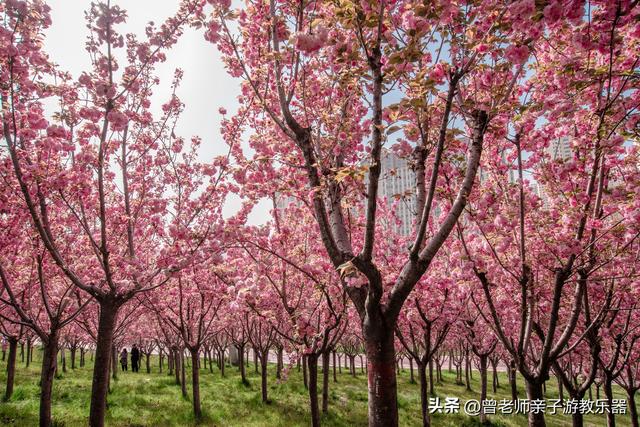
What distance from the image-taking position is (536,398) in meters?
5.07

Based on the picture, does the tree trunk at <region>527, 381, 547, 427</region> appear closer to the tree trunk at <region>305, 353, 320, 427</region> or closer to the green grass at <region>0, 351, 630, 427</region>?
the tree trunk at <region>305, 353, 320, 427</region>

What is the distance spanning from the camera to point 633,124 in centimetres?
419

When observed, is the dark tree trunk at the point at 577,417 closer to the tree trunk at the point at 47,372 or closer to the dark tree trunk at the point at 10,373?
the tree trunk at the point at 47,372

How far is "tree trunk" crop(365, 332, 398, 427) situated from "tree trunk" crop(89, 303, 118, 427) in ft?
15.3

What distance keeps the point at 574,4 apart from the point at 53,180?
253 inches

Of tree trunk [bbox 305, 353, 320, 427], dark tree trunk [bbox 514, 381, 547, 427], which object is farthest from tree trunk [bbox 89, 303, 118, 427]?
dark tree trunk [bbox 514, 381, 547, 427]

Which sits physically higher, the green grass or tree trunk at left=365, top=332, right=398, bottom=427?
tree trunk at left=365, top=332, right=398, bottom=427

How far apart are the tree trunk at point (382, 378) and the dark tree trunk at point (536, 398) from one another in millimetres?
2871

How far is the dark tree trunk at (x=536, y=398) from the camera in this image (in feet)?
16.4

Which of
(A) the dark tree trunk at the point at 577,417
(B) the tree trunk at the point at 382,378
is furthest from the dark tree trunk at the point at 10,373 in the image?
(A) the dark tree trunk at the point at 577,417

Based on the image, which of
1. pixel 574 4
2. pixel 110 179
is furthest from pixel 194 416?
pixel 574 4

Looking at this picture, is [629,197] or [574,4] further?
[629,197]

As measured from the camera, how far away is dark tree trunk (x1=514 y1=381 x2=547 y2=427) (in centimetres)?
501

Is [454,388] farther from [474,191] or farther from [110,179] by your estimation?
[110,179]
